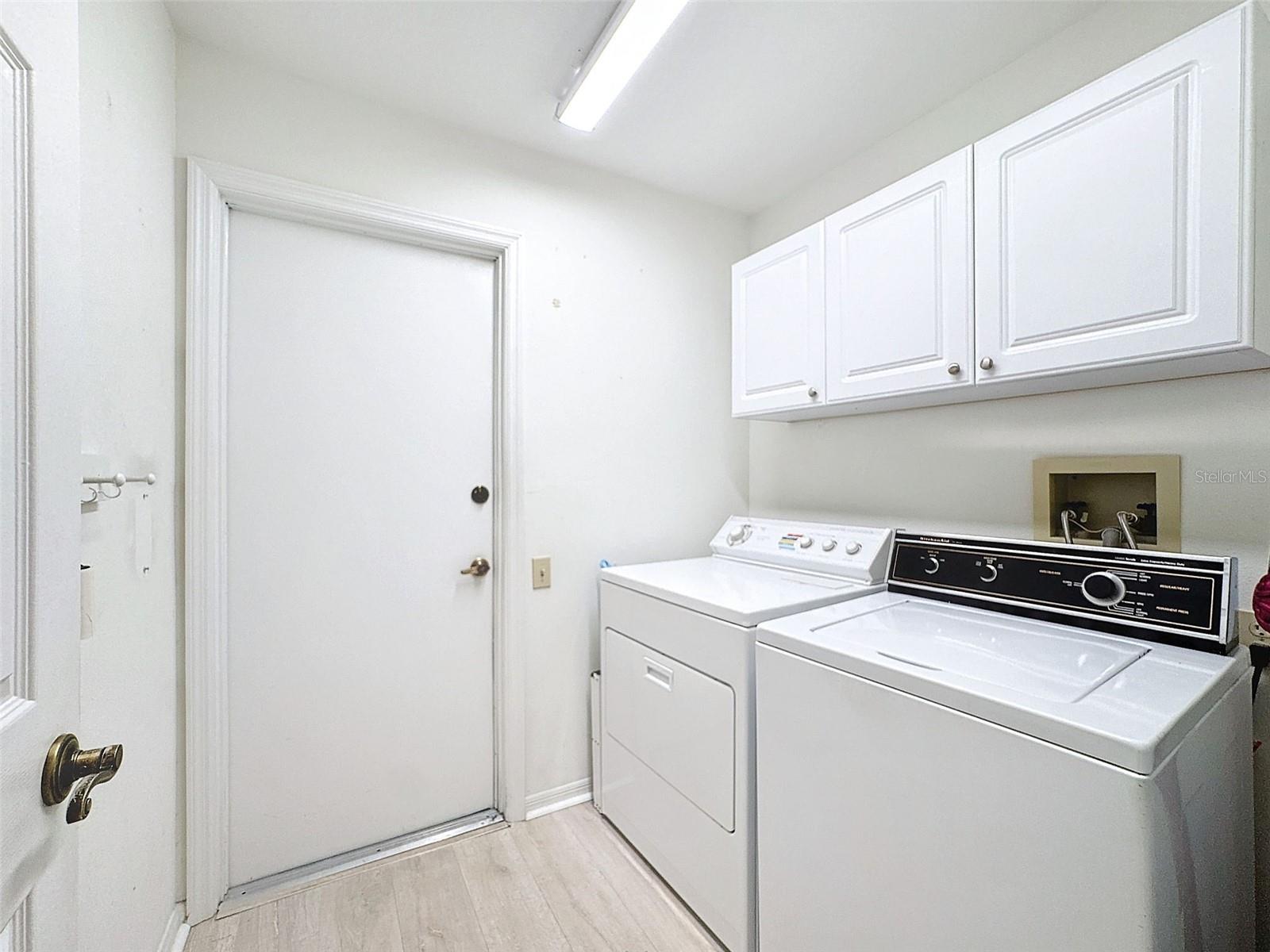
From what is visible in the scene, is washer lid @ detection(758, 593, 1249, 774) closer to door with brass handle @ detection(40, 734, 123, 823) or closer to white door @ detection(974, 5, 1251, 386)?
white door @ detection(974, 5, 1251, 386)

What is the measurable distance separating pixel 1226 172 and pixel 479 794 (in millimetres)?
2590

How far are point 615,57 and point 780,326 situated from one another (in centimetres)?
94

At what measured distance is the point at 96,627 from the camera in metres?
1.02

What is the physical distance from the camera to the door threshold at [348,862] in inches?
63.6

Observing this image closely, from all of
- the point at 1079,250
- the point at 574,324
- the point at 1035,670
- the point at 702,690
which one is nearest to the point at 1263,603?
the point at 1035,670

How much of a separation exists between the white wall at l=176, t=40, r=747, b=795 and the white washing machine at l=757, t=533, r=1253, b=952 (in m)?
0.98

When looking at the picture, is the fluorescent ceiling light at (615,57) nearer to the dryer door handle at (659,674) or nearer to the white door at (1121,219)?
the white door at (1121,219)

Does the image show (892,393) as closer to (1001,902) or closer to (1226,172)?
(1226,172)

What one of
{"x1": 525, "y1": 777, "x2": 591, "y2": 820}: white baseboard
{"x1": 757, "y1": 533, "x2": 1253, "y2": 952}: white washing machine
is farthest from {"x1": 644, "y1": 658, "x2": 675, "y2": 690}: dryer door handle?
{"x1": 525, "y1": 777, "x2": 591, "y2": 820}: white baseboard

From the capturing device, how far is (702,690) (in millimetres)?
1501

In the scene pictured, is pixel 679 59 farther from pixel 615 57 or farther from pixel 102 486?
pixel 102 486

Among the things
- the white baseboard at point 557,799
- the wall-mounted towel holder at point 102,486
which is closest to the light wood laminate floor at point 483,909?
the white baseboard at point 557,799

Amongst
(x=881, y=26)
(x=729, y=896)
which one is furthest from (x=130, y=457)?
(x=881, y=26)

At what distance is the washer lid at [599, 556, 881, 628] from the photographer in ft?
4.74
